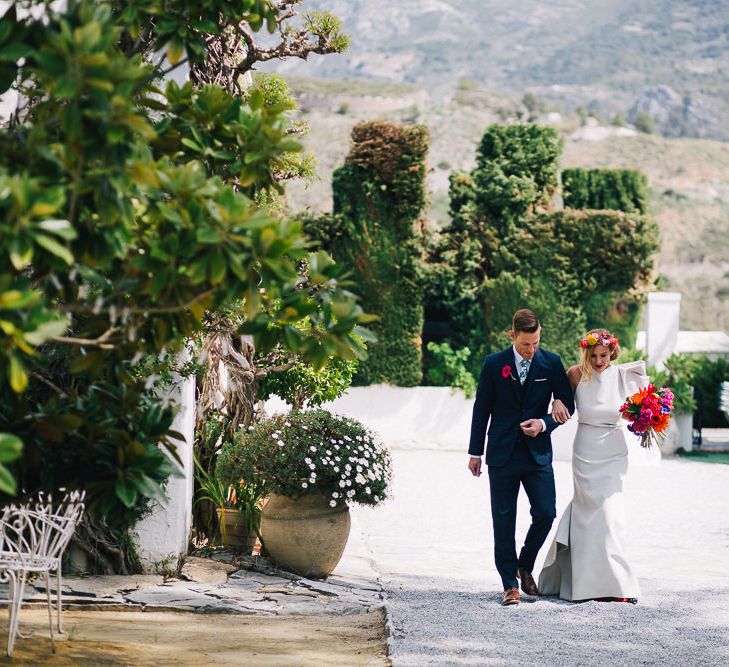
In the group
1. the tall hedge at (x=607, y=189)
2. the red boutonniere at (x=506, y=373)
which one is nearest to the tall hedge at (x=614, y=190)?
the tall hedge at (x=607, y=189)

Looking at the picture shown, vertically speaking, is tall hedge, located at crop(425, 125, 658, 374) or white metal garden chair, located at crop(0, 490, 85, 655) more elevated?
tall hedge, located at crop(425, 125, 658, 374)

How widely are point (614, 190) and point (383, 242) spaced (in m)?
6.87

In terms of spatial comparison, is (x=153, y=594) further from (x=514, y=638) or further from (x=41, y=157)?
(x=41, y=157)

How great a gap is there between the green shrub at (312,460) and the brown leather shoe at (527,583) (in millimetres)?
1123

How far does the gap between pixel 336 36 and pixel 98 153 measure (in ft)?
16.8

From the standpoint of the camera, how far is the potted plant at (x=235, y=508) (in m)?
8.02

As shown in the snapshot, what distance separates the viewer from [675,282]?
2046 inches

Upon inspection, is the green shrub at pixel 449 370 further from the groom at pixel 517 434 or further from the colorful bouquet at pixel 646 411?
the groom at pixel 517 434

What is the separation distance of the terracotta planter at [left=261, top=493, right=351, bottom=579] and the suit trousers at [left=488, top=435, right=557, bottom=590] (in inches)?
45.8

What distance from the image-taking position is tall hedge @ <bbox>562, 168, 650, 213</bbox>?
80.3 feet

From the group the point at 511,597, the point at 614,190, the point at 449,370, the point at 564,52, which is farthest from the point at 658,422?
the point at 564,52

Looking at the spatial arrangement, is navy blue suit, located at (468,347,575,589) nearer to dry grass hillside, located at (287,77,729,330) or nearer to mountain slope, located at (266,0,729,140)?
dry grass hillside, located at (287,77,729,330)

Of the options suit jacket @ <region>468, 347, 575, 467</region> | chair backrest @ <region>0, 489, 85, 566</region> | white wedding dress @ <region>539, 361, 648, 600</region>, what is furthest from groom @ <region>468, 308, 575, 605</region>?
chair backrest @ <region>0, 489, 85, 566</region>

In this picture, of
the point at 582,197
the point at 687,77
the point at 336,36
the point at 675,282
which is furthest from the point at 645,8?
the point at 336,36
